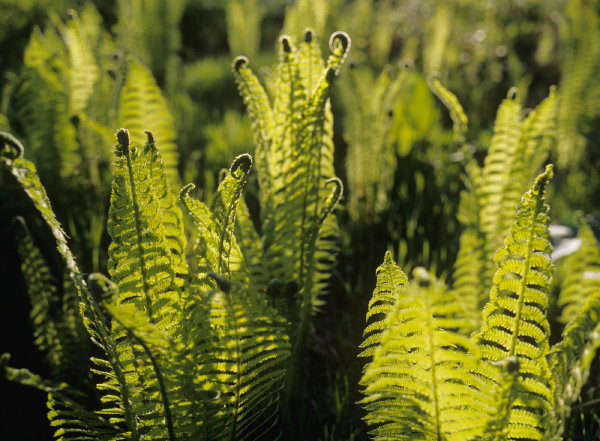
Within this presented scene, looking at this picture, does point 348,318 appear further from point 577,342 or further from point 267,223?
point 577,342

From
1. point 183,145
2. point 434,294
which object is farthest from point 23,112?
point 434,294

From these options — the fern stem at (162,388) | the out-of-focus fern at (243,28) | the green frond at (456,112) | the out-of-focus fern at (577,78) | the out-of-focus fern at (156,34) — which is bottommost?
the fern stem at (162,388)

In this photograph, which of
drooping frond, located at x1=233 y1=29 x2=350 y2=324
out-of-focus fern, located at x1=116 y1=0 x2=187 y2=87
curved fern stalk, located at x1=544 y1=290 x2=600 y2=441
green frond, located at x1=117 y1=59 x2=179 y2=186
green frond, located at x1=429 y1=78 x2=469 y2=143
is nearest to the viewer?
curved fern stalk, located at x1=544 y1=290 x2=600 y2=441

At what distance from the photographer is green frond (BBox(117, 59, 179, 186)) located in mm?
1075

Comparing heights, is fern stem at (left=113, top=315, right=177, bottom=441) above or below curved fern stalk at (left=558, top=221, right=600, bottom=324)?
below

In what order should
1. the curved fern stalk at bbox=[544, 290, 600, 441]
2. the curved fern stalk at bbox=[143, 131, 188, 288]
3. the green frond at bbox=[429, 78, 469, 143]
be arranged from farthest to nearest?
the green frond at bbox=[429, 78, 469, 143] < the curved fern stalk at bbox=[143, 131, 188, 288] < the curved fern stalk at bbox=[544, 290, 600, 441]

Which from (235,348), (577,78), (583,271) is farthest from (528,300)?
(577,78)

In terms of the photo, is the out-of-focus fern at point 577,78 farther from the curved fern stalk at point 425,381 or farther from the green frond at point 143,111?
the curved fern stalk at point 425,381

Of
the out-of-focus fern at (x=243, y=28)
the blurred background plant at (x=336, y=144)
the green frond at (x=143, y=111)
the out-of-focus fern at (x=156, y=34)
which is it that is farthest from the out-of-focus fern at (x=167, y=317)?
the out-of-focus fern at (x=243, y=28)

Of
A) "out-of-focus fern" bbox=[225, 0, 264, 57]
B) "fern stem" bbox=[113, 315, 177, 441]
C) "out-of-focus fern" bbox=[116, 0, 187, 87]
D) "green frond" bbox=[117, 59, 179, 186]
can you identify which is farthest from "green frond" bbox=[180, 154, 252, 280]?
"out-of-focus fern" bbox=[225, 0, 264, 57]

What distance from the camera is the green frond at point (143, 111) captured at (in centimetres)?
108

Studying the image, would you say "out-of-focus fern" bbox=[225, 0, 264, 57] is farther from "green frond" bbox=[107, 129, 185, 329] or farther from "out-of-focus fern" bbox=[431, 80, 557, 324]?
"green frond" bbox=[107, 129, 185, 329]

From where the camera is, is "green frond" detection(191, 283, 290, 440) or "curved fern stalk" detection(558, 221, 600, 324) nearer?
"green frond" detection(191, 283, 290, 440)

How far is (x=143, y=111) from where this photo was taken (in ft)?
3.68
